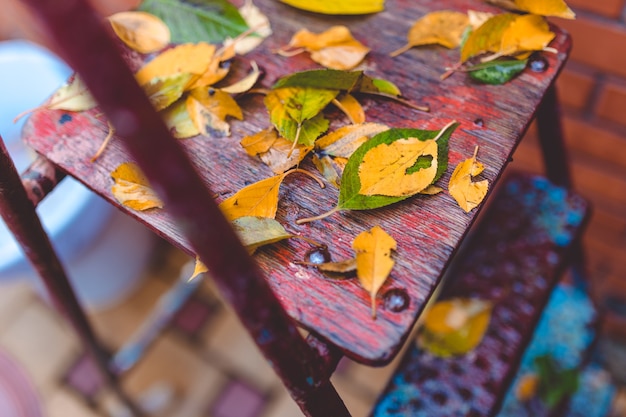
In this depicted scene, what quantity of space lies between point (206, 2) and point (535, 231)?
0.57 m

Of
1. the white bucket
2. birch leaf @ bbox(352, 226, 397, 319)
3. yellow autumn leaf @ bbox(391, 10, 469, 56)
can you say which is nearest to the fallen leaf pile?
yellow autumn leaf @ bbox(391, 10, 469, 56)

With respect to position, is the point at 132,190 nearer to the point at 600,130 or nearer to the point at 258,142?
the point at 258,142

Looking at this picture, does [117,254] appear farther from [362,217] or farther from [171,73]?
[362,217]

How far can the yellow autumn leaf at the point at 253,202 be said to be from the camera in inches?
20.9

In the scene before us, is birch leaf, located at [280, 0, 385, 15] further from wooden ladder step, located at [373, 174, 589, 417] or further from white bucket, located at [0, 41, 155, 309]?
white bucket, located at [0, 41, 155, 309]

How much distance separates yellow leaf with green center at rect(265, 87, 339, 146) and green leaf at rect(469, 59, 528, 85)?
6.1 inches

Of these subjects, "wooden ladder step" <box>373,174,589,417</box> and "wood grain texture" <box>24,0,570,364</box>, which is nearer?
"wood grain texture" <box>24,0,570,364</box>

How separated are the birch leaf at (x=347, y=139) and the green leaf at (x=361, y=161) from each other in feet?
0.04

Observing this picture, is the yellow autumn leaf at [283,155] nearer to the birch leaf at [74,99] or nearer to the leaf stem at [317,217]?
the leaf stem at [317,217]

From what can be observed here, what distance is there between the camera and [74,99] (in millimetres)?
629

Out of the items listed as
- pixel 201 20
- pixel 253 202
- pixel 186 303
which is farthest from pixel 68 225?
pixel 253 202

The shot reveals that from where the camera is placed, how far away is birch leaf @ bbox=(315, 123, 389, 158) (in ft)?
1.87

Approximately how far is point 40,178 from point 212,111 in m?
0.20

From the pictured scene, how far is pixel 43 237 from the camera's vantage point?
64 centimetres
